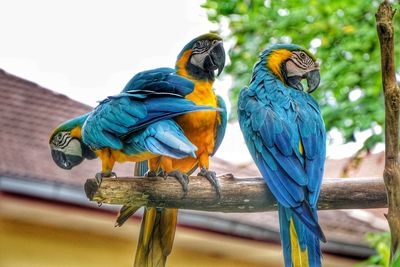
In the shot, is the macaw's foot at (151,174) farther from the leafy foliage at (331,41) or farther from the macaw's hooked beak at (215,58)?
the leafy foliage at (331,41)

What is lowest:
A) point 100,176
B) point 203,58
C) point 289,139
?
point 100,176

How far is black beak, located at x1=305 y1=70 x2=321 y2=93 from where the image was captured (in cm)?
116

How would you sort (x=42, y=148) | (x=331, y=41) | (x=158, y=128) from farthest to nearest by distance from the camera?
(x=331, y=41)
(x=42, y=148)
(x=158, y=128)

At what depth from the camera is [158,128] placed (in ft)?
3.35

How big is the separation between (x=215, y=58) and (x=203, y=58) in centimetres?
2

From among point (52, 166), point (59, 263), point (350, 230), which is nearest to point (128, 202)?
point (59, 263)

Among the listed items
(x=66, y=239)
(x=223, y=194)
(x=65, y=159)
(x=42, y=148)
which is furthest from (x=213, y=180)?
(x=42, y=148)

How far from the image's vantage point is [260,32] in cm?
221

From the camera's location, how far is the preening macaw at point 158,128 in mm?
1044

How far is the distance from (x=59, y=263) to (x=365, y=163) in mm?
1799

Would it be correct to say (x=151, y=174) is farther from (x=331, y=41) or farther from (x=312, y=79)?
(x=331, y=41)

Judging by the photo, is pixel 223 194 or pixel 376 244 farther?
pixel 376 244

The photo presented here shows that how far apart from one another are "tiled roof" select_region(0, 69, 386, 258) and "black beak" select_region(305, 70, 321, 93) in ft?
2.78

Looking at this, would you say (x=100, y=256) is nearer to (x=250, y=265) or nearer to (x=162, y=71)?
(x=250, y=265)
